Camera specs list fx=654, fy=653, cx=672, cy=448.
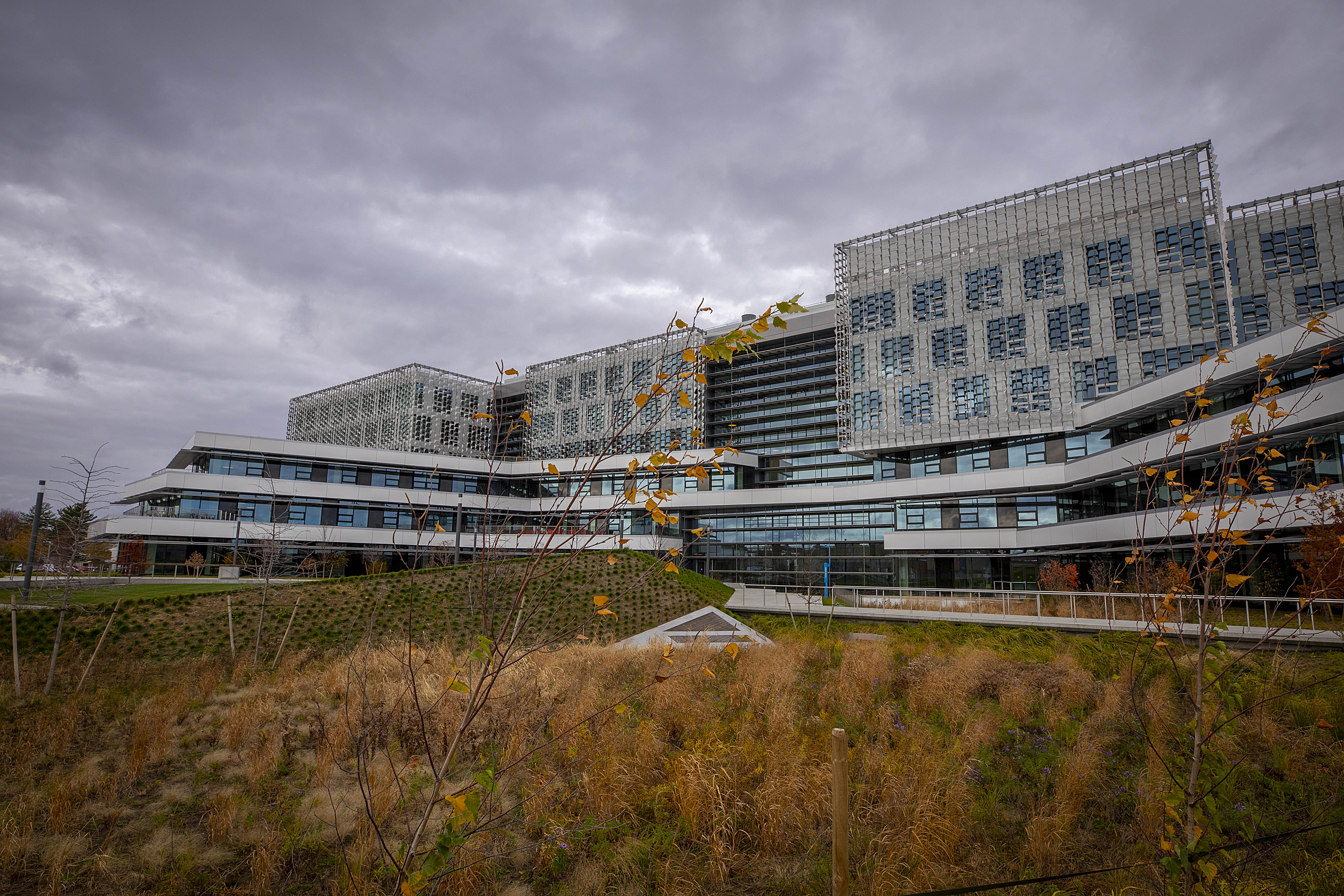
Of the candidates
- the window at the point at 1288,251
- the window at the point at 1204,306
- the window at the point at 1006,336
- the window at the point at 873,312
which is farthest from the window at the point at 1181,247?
the window at the point at 873,312

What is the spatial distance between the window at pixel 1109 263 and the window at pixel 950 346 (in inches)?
286

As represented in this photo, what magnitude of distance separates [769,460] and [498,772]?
184ft

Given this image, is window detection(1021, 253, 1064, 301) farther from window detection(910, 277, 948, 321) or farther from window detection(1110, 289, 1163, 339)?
window detection(910, 277, 948, 321)

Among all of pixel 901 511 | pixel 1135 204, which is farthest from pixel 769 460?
pixel 1135 204

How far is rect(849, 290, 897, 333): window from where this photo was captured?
147ft

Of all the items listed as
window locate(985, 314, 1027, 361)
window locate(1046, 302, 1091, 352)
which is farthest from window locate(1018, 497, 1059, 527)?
window locate(1046, 302, 1091, 352)

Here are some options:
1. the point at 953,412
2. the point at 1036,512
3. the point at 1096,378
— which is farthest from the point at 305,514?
the point at 1096,378

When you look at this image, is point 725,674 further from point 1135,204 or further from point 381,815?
point 1135,204

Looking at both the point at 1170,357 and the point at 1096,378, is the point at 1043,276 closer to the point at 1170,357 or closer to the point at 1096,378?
the point at 1096,378

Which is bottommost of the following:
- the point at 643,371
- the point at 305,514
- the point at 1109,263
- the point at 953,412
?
the point at 643,371

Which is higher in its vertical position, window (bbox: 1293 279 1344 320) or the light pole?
window (bbox: 1293 279 1344 320)

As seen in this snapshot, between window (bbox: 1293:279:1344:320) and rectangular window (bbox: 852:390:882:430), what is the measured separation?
21284mm

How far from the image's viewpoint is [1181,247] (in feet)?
115

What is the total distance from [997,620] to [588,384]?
44.6 m
